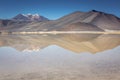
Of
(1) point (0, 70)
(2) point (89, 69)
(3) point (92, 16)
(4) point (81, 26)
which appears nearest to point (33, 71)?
(1) point (0, 70)

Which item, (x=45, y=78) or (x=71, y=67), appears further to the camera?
(x=71, y=67)

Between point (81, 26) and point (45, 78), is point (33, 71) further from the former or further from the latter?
point (81, 26)

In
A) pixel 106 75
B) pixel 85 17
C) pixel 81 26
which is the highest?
pixel 85 17

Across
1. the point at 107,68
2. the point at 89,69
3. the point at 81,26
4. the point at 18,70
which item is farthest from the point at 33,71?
the point at 81,26

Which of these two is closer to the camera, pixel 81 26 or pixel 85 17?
pixel 81 26

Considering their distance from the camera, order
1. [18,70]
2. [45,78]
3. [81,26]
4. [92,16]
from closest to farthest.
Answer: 1. [45,78]
2. [18,70]
3. [81,26]
4. [92,16]

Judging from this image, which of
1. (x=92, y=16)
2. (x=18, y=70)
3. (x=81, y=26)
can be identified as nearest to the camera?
(x=18, y=70)

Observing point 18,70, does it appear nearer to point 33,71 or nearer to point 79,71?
point 33,71

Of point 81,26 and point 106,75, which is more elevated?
point 81,26

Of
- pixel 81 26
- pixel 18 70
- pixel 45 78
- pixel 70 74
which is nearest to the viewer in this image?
pixel 45 78

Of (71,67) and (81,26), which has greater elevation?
(81,26)
